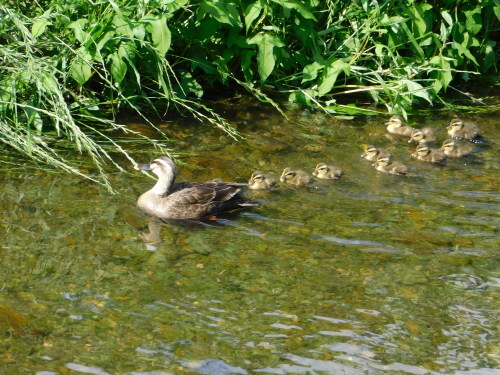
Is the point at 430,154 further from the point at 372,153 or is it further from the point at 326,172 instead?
the point at 326,172

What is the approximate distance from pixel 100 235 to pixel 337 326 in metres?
2.20

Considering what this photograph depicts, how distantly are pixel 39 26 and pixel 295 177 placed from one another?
111 inches

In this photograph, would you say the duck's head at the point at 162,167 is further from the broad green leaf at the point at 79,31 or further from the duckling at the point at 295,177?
the broad green leaf at the point at 79,31

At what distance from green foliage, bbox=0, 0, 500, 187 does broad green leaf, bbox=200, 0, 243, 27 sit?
14mm

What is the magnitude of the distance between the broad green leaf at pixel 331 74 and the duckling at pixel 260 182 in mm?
2002

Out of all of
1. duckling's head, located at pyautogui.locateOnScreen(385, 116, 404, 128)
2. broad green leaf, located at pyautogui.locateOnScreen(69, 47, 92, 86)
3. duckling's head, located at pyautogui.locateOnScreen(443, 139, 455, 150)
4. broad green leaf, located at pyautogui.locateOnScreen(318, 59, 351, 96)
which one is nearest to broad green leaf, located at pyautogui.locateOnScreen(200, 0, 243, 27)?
broad green leaf, located at pyautogui.locateOnScreen(318, 59, 351, 96)

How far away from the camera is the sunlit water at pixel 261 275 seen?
551cm

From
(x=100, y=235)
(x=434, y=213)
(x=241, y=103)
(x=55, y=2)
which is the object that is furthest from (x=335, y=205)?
(x=55, y=2)

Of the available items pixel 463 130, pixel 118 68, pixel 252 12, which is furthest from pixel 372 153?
pixel 118 68

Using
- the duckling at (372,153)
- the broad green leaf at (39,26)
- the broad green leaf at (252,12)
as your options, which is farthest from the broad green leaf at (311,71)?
the broad green leaf at (39,26)

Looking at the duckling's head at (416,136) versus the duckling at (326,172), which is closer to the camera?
the duckling at (326,172)

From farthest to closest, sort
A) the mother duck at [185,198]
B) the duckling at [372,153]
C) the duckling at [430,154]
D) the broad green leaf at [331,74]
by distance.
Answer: the broad green leaf at [331,74], the duckling at [430,154], the duckling at [372,153], the mother duck at [185,198]

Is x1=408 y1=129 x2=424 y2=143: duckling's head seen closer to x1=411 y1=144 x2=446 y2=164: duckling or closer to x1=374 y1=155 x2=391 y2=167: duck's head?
x1=411 y1=144 x2=446 y2=164: duckling

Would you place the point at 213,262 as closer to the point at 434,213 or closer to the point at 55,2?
the point at 434,213
